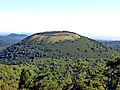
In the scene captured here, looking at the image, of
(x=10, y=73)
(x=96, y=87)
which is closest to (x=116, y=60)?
(x=96, y=87)

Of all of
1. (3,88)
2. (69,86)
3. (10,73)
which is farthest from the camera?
(10,73)

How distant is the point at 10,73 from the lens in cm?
17775

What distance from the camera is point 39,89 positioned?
9438cm

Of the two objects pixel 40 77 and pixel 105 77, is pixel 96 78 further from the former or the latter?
pixel 40 77

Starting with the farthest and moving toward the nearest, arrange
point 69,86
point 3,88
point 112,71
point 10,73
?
1. point 10,73
2. point 69,86
3. point 112,71
4. point 3,88

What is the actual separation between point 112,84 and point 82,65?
13315mm

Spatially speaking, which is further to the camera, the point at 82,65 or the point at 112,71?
the point at 82,65

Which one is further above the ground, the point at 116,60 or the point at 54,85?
the point at 116,60

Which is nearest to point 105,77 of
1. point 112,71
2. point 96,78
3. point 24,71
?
point 96,78

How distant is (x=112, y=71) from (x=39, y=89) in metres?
25.5

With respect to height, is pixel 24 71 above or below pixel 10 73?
above

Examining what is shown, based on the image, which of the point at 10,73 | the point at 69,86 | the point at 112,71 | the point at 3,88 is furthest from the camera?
the point at 10,73

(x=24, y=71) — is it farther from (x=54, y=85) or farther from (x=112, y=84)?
(x=112, y=84)

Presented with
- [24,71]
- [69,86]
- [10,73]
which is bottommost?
[10,73]
